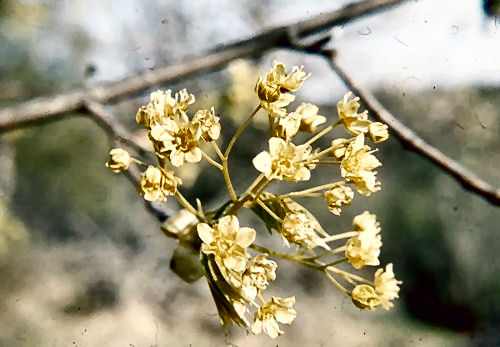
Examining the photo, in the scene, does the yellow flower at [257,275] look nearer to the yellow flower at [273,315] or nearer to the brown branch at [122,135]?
the yellow flower at [273,315]

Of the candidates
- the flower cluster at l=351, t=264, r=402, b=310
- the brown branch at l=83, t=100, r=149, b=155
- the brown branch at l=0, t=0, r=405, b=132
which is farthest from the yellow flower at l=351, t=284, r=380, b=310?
the brown branch at l=0, t=0, r=405, b=132

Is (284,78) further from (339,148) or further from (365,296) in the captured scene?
(365,296)

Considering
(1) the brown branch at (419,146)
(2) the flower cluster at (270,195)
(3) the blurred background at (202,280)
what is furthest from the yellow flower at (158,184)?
(3) the blurred background at (202,280)

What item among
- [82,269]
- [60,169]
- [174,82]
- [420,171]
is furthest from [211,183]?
[174,82]

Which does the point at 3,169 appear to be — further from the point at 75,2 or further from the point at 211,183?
the point at 211,183

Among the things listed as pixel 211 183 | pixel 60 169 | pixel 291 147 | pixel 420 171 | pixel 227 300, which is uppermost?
pixel 291 147

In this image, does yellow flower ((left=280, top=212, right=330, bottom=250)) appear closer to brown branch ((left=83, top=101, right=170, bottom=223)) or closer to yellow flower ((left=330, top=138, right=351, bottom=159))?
yellow flower ((left=330, top=138, right=351, bottom=159))
